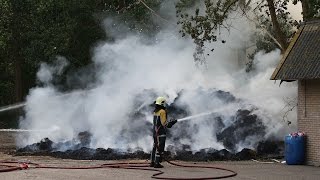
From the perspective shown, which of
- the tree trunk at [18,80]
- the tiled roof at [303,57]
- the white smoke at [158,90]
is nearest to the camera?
the tiled roof at [303,57]

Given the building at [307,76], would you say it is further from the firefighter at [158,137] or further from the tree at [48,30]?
the tree at [48,30]

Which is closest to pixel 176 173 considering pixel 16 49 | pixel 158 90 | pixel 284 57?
pixel 284 57

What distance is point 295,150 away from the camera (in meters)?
15.7

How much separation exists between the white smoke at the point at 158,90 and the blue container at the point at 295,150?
278 centimetres

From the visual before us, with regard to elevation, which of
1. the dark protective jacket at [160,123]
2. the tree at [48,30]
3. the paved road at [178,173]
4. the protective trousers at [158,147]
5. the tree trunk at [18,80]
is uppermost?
the tree at [48,30]

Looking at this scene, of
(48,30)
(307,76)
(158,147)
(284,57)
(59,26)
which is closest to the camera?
(158,147)

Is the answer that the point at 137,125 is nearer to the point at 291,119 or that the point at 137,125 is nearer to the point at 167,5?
the point at 291,119

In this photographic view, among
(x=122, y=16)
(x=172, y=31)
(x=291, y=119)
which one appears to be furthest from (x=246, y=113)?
(x=122, y=16)

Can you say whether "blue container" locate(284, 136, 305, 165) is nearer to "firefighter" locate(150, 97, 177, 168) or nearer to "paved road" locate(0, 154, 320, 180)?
"paved road" locate(0, 154, 320, 180)

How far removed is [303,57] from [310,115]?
1.70 m

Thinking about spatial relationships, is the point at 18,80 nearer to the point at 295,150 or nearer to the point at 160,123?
the point at 160,123

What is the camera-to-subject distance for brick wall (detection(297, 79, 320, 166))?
15500 mm

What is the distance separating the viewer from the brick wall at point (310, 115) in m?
15.5

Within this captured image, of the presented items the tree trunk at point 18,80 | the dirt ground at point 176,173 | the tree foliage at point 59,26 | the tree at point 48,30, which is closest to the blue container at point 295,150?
the dirt ground at point 176,173
